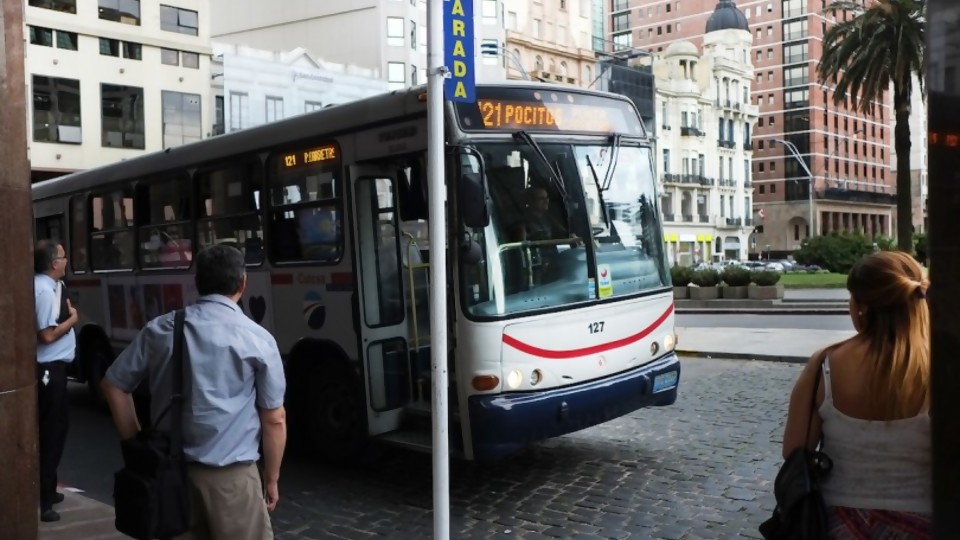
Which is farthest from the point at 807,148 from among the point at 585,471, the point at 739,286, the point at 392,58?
the point at 585,471

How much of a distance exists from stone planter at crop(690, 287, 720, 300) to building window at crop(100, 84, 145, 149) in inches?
1108

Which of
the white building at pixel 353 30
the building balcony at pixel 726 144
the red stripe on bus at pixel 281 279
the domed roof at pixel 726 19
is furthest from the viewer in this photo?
the domed roof at pixel 726 19

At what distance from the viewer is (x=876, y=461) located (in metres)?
2.87

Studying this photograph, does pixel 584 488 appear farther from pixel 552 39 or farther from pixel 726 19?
pixel 726 19

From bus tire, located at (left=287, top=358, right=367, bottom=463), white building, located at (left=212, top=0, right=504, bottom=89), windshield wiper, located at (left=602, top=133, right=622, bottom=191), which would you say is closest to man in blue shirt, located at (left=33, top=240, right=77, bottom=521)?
bus tire, located at (left=287, top=358, right=367, bottom=463)

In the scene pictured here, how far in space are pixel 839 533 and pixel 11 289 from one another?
421cm

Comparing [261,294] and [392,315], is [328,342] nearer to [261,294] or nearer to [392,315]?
[392,315]

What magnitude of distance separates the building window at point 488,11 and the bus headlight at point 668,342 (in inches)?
2578

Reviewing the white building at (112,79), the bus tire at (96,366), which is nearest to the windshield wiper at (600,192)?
the bus tire at (96,366)

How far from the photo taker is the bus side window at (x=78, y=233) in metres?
11.8

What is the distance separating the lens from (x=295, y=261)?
8.16 meters

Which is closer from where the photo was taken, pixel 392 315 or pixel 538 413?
pixel 538 413

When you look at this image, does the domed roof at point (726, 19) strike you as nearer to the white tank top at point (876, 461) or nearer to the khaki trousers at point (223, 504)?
the khaki trousers at point (223, 504)

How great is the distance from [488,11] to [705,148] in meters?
29.1
